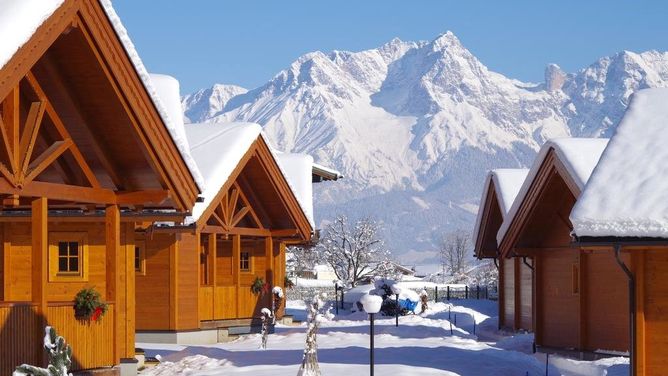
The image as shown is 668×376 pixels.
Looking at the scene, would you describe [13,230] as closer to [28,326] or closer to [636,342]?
[28,326]

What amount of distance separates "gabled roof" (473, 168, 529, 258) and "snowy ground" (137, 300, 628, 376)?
5.35 metres

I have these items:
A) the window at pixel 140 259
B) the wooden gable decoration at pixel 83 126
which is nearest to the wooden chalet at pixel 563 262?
the window at pixel 140 259

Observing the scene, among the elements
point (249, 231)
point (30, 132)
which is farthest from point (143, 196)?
point (249, 231)

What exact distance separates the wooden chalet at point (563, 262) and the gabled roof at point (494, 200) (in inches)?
223

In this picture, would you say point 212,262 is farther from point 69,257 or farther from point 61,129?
point 61,129

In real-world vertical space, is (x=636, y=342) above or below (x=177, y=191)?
below

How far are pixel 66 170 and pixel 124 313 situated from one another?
3.56m

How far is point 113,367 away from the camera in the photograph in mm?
19203

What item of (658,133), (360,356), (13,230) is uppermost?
(658,133)

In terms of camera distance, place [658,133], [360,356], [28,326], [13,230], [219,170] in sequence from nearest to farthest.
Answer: [28,326], [658,133], [13,230], [360,356], [219,170]

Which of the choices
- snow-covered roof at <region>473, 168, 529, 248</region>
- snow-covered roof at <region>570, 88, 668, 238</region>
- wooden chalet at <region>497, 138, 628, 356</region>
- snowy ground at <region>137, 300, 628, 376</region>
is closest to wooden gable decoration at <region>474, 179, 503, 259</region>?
snow-covered roof at <region>473, 168, 529, 248</region>

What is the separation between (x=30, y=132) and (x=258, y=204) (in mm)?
19127

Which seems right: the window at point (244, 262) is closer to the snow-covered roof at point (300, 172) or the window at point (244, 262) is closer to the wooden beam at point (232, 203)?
the snow-covered roof at point (300, 172)

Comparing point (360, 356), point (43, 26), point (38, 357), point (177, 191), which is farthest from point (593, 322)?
point (43, 26)
